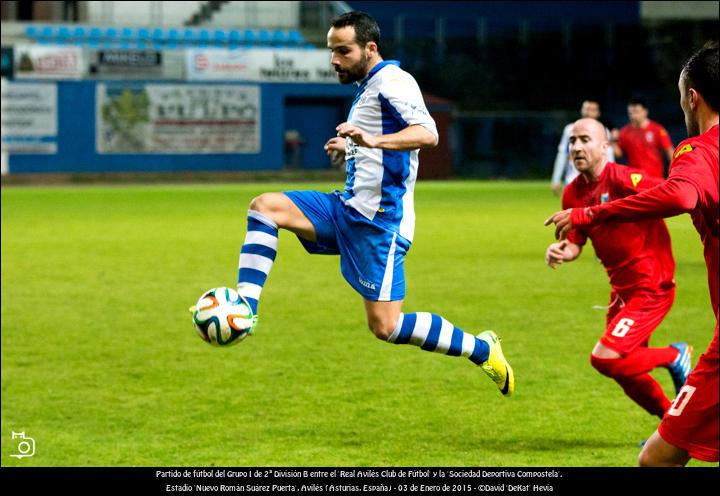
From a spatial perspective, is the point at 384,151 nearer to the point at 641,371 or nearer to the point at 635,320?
the point at 635,320

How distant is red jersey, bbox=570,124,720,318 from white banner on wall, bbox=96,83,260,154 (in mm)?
50541

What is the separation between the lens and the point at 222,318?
4793 mm

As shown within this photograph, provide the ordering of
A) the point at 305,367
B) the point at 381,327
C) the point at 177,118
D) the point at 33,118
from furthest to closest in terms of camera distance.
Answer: the point at 177,118, the point at 33,118, the point at 305,367, the point at 381,327

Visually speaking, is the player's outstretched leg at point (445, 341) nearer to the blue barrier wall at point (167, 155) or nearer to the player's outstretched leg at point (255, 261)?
the player's outstretched leg at point (255, 261)

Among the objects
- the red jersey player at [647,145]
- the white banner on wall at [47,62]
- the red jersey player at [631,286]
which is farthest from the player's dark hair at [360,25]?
the white banner on wall at [47,62]

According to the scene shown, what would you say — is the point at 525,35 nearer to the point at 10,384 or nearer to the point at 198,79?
the point at 198,79

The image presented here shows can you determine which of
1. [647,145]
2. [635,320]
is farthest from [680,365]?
[647,145]

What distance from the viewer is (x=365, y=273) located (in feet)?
18.0

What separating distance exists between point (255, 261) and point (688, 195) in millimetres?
1835

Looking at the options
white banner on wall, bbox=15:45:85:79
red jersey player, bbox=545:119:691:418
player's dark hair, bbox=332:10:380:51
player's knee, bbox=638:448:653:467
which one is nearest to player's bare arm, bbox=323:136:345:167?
player's dark hair, bbox=332:10:380:51

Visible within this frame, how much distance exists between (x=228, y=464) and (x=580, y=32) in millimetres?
58411

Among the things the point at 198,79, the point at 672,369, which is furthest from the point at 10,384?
the point at 198,79

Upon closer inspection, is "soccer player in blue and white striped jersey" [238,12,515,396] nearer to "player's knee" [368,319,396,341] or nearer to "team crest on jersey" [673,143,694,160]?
"player's knee" [368,319,396,341]

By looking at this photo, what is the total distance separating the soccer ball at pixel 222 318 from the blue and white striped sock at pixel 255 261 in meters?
0.36
